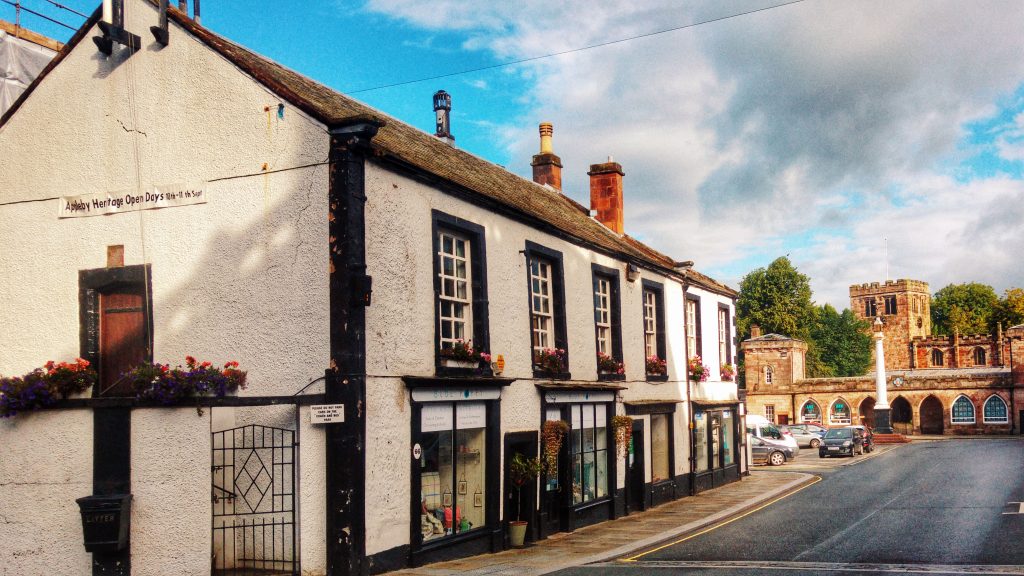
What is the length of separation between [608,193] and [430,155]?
35.8ft

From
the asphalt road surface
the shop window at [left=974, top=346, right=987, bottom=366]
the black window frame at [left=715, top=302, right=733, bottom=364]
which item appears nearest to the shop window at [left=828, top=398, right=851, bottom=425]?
the shop window at [left=974, top=346, right=987, bottom=366]

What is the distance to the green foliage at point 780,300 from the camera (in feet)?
276

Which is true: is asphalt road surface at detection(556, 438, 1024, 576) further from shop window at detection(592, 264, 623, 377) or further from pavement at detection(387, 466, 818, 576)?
shop window at detection(592, 264, 623, 377)

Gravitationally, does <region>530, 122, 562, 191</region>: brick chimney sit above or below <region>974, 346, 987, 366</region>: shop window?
above

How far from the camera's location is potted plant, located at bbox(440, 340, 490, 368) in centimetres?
1545

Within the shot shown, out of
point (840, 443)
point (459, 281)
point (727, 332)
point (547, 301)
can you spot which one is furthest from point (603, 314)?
point (840, 443)

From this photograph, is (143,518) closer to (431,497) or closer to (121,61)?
(431,497)

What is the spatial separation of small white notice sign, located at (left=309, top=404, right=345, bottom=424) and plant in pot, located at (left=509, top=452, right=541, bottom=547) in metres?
5.09

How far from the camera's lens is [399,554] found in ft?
45.3

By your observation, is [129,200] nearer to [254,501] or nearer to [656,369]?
[254,501]

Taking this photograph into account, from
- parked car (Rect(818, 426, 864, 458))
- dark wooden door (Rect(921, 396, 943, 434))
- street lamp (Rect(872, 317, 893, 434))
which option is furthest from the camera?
dark wooden door (Rect(921, 396, 943, 434))

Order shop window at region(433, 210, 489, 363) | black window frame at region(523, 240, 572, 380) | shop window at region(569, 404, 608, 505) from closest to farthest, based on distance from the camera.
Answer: shop window at region(433, 210, 489, 363) < black window frame at region(523, 240, 572, 380) < shop window at region(569, 404, 608, 505)

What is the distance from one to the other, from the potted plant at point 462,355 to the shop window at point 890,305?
346 feet

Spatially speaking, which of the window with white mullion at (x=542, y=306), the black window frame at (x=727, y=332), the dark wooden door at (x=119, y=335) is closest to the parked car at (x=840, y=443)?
the black window frame at (x=727, y=332)
